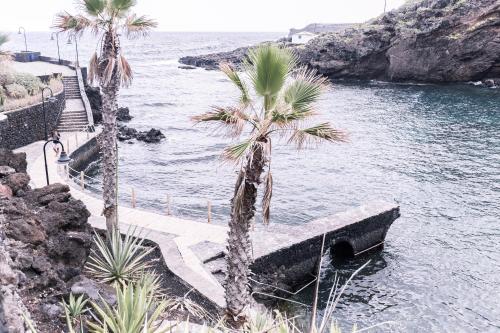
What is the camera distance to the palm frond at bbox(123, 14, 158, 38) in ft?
43.6

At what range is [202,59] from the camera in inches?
4916

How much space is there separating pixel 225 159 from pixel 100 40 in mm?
7507

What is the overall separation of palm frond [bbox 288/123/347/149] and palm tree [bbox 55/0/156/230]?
669 cm

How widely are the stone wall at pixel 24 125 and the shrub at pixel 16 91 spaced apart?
214 centimetres

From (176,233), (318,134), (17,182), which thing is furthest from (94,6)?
(176,233)

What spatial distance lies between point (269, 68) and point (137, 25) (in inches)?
268

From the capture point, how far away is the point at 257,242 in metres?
18.0

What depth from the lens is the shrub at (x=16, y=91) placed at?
33469mm

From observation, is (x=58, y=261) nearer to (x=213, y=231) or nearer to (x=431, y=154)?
(x=213, y=231)

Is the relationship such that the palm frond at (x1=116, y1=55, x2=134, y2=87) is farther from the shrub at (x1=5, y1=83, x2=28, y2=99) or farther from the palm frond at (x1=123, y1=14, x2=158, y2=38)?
the shrub at (x1=5, y1=83, x2=28, y2=99)

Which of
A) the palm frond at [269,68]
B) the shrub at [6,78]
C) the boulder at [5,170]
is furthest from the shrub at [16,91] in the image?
the palm frond at [269,68]

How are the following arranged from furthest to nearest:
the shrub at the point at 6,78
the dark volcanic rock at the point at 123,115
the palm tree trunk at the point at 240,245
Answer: the dark volcanic rock at the point at 123,115 → the shrub at the point at 6,78 → the palm tree trunk at the point at 240,245

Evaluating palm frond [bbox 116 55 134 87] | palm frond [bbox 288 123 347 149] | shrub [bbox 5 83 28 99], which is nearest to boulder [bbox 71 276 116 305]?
palm frond [bbox 288 123 347 149]

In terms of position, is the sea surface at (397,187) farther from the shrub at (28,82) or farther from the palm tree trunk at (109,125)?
the shrub at (28,82)
